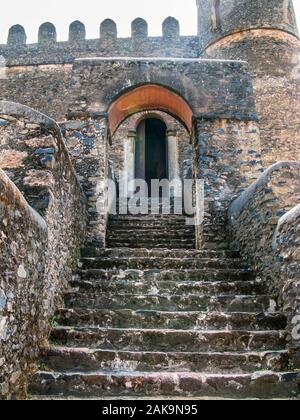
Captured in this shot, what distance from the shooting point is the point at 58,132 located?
159 inches

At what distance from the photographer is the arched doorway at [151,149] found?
13.5 metres

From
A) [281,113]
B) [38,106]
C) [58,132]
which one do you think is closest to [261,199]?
[58,132]

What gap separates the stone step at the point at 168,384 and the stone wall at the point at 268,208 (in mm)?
1137

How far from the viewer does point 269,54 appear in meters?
11.2

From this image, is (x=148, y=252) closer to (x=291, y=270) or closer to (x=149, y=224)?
(x=149, y=224)

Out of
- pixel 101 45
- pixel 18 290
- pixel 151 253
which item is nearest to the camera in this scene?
pixel 18 290

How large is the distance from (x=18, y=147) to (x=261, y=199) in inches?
104

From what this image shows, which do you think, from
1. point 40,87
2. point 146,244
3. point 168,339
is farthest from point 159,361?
point 40,87

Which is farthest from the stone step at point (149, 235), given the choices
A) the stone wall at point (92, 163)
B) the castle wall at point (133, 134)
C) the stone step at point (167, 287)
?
the castle wall at point (133, 134)

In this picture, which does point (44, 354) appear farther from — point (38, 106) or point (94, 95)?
point (38, 106)

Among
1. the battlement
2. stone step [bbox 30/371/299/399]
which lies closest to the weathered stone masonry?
stone step [bbox 30/371/299/399]

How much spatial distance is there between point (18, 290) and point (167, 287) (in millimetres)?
1871

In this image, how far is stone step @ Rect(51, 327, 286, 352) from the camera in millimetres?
3385

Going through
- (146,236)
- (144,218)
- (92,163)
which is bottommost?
(146,236)
